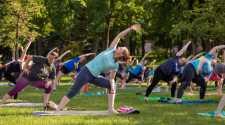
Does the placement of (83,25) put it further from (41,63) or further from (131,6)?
(41,63)

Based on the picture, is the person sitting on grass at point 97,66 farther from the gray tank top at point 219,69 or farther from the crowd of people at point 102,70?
the gray tank top at point 219,69

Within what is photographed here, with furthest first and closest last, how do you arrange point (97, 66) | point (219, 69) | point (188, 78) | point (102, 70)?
point (219, 69), point (188, 78), point (102, 70), point (97, 66)

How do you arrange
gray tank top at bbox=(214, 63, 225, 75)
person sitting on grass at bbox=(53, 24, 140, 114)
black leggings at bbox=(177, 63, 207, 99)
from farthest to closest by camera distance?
1. gray tank top at bbox=(214, 63, 225, 75)
2. black leggings at bbox=(177, 63, 207, 99)
3. person sitting on grass at bbox=(53, 24, 140, 114)

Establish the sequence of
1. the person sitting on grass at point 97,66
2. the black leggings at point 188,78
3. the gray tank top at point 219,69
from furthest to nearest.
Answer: the gray tank top at point 219,69 < the black leggings at point 188,78 < the person sitting on grass at point 97,66

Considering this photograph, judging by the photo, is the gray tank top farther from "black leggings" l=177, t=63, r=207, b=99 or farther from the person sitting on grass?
the person sitting on grass

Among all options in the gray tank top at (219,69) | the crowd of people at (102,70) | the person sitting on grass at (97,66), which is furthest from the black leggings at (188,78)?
the gray tank top at (219,69)

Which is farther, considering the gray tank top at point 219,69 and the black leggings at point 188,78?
the gray tank top at point 219,69

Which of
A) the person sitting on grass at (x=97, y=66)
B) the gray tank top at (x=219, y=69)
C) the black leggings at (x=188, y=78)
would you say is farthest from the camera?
the gray tank top at (x=219, y=69)

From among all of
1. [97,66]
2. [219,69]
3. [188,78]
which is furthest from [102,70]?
[219,69]

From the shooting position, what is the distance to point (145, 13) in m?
28.8

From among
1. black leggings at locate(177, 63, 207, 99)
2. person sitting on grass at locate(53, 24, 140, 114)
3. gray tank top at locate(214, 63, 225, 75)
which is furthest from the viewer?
gray tank top at locate(214, 63, 225, 75)

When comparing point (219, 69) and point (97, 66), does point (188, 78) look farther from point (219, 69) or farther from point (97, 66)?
point (219, 69)

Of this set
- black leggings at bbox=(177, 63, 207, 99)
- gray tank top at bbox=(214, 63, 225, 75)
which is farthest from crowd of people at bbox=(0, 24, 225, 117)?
gray tank top at bbox=(214, 63, 225, 75)

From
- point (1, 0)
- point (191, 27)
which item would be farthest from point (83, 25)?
point (191, 27)
